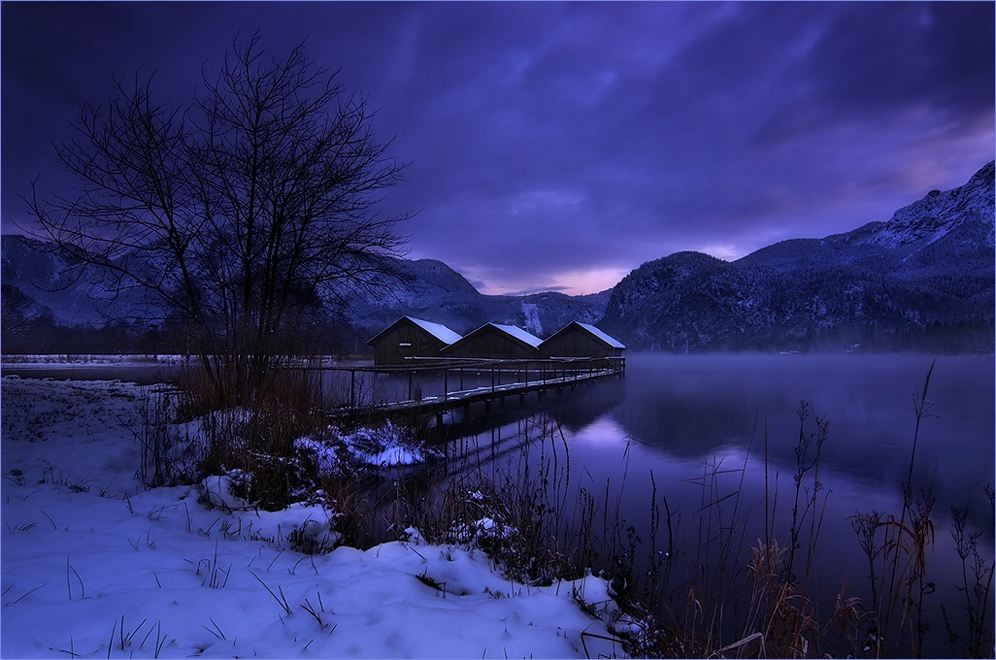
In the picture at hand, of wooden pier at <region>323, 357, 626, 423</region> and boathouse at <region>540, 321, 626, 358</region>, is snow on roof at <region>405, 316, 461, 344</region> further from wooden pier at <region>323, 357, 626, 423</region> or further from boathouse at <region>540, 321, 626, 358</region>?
boathouse at <region>540, 321, 626, 358</region>

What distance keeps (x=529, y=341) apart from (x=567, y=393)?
12.6 m

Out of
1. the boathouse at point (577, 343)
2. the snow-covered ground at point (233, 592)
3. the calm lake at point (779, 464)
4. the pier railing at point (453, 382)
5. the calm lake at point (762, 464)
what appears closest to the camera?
the snow-covered ground at point (233, 592)

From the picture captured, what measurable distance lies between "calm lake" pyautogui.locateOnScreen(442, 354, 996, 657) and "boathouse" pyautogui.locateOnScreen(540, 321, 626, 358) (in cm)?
1377

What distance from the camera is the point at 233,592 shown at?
2996 millimetres

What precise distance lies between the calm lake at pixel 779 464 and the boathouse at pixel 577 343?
13.8 metres

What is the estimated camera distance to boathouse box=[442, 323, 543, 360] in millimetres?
39469

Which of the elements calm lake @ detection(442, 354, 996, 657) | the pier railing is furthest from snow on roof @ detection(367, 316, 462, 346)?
calm lake @ detection(442, 354, 996, 657)

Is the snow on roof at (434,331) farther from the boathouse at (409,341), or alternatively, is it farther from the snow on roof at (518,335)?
the snow on roof at (518,335)

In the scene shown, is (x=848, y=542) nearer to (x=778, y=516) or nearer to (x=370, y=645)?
(x=778, y=516)

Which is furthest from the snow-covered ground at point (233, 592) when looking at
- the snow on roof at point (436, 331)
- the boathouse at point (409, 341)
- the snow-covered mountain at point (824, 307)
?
the snow-covered mountain at point (824, 307)

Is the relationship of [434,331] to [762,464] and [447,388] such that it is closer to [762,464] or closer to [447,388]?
[447,388]

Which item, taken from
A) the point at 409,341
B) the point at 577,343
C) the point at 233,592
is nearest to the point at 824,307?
the point at 577,343

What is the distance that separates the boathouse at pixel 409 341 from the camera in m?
40.3

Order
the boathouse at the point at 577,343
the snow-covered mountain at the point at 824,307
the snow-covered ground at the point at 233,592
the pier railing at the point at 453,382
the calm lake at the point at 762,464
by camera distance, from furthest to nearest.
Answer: the snow-covered mountain at the point at 824,307
the boathouse at the point at 577,343
the pier railing at the point at 453,382
the calm lake at the point at 762,464
the snow-covered ground at the point at 233,592
